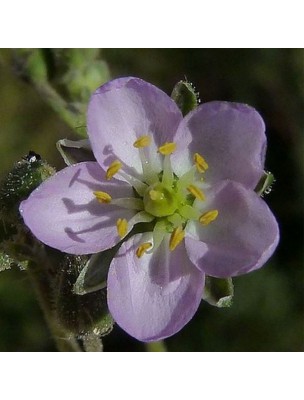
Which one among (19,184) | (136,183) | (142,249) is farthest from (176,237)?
(19,184)

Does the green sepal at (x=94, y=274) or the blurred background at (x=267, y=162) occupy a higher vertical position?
the green sepal at (x=94, y=274)

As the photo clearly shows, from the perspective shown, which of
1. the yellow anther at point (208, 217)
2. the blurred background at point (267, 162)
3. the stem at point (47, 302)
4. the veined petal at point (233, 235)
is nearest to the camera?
the veined petal at point (233, 235)

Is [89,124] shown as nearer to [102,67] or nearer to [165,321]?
[165,321]

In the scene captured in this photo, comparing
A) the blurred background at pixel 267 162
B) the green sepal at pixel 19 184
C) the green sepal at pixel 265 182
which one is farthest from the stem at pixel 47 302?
the blurred background at pixel 267 162

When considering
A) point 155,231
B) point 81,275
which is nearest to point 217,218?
point 155,231

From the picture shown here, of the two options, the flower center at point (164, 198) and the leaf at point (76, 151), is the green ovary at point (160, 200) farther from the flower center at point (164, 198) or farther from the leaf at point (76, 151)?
the leaf at point (76, 151)

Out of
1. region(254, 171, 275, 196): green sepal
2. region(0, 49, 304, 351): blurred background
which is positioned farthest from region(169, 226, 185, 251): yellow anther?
region(0, 49, 304, 351): blurred background

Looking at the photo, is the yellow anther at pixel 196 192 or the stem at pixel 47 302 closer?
the yellow anther at pixel 196 192

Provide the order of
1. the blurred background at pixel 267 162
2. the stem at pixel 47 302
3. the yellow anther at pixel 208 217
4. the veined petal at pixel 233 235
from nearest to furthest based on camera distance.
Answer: the veined petal at pixel 233 235 < the yellow anther at pixel 208 217 < the stem at pixel 47 302 < the blurred background at pixel 267 162
